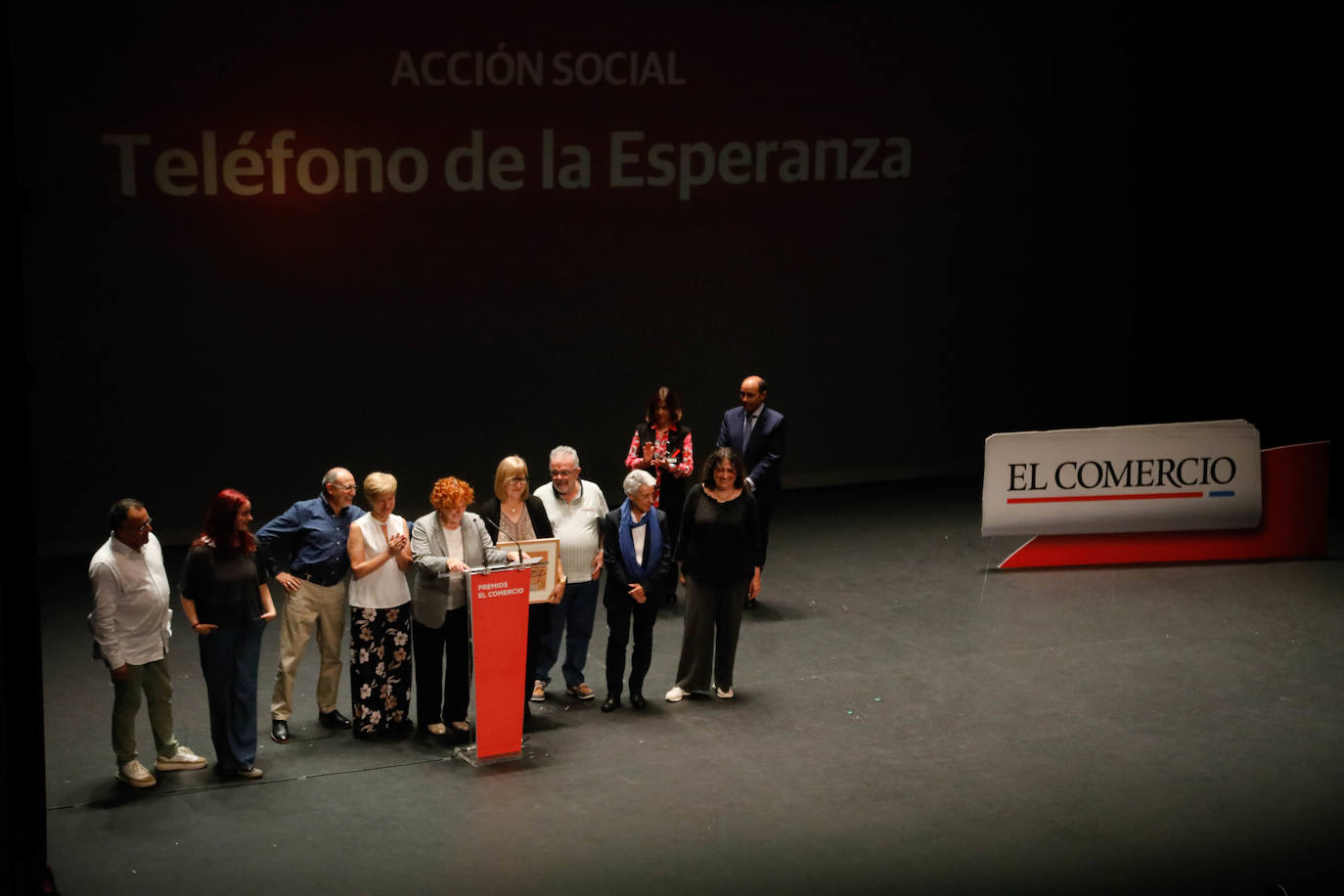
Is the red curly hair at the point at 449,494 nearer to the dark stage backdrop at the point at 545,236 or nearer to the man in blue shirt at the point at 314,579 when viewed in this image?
the man in blue shirt at the point at 314,579

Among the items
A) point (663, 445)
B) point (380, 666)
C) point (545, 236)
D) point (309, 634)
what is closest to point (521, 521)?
point (380, 666)

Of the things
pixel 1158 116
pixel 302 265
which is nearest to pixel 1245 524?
pixel 1158 116

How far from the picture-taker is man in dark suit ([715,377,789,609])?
1001cm

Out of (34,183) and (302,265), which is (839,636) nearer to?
(302,265)

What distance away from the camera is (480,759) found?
754 centimetres

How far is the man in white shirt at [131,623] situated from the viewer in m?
6.89

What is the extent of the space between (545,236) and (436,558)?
438 cm

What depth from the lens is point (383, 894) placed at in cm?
630

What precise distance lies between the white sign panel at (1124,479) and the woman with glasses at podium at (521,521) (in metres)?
3.56

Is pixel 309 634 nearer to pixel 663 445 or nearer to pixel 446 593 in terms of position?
pixel 446 593

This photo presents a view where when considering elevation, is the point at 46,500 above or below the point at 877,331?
below

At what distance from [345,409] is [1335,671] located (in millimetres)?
6334

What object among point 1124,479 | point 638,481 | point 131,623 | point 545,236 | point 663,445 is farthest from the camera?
point 545,236

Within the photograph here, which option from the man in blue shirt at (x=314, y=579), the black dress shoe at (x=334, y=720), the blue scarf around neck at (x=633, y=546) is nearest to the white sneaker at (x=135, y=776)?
the man in blue shirt at (x=314, y=579)
